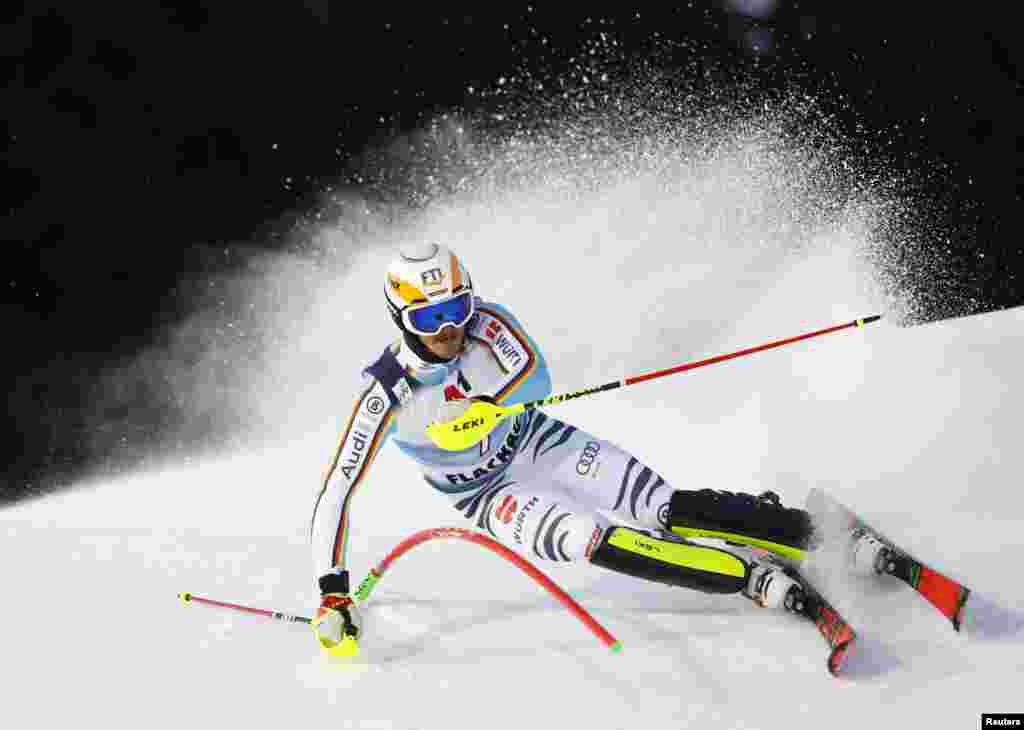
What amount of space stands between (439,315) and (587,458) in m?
0.79

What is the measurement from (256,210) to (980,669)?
433cm

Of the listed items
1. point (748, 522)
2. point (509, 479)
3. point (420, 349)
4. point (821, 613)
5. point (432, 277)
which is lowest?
point (821, 613)

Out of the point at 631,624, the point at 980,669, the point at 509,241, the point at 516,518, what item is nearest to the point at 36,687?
the point at 516,518

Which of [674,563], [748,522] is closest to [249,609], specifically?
[674,563]

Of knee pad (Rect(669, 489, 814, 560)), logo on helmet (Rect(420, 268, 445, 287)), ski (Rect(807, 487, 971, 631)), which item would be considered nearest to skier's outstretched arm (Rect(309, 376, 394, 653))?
logo on helmet (Rect(420, 268, 445, 287))

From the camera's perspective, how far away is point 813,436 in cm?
442

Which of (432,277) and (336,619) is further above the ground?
(432,277)

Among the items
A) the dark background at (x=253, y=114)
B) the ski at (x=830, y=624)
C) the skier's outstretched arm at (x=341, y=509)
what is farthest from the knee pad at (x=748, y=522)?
the dark background at (x=253, y=114)

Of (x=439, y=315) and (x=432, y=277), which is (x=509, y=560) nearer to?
(x=439, y=315)

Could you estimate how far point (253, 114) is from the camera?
18.0ft

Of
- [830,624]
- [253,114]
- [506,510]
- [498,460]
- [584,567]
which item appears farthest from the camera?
[253,114]

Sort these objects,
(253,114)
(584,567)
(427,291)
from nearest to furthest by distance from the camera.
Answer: (427,291) < (584,567) < (253,114)

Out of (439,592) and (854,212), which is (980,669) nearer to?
(439,592)

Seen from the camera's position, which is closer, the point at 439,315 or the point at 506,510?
the point at 439,315
